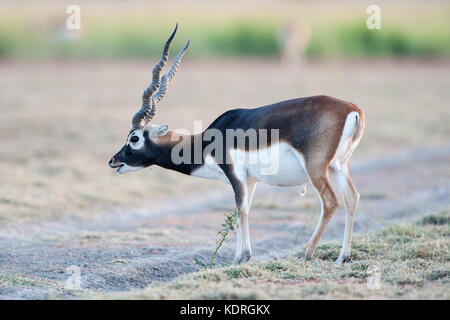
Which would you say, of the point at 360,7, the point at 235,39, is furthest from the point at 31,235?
the point at 360,7

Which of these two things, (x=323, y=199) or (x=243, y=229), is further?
(x=243, y=229)

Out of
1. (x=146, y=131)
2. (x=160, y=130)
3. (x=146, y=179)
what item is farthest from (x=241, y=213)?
(x=146, y=179)

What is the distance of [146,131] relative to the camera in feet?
23.7

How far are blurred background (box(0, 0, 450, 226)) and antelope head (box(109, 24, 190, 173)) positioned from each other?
112 inches

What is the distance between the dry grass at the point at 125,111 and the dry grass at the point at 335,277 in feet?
13.9

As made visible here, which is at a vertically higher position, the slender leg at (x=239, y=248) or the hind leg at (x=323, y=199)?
the hind leg at (x=323, y=199)

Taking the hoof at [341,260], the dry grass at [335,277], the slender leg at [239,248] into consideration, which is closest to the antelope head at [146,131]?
the slender leg at [239,248]

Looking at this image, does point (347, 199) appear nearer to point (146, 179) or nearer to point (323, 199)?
point (323, 199)

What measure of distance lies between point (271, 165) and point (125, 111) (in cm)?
1273

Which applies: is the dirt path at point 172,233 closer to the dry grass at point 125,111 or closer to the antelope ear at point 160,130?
the dry grass at point 125,111

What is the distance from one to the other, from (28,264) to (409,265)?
12.0 feet

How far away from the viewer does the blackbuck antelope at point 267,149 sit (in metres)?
6.44

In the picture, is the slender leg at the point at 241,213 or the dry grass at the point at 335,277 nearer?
the dry grass at the point at 335,277

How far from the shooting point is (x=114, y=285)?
259 inches
